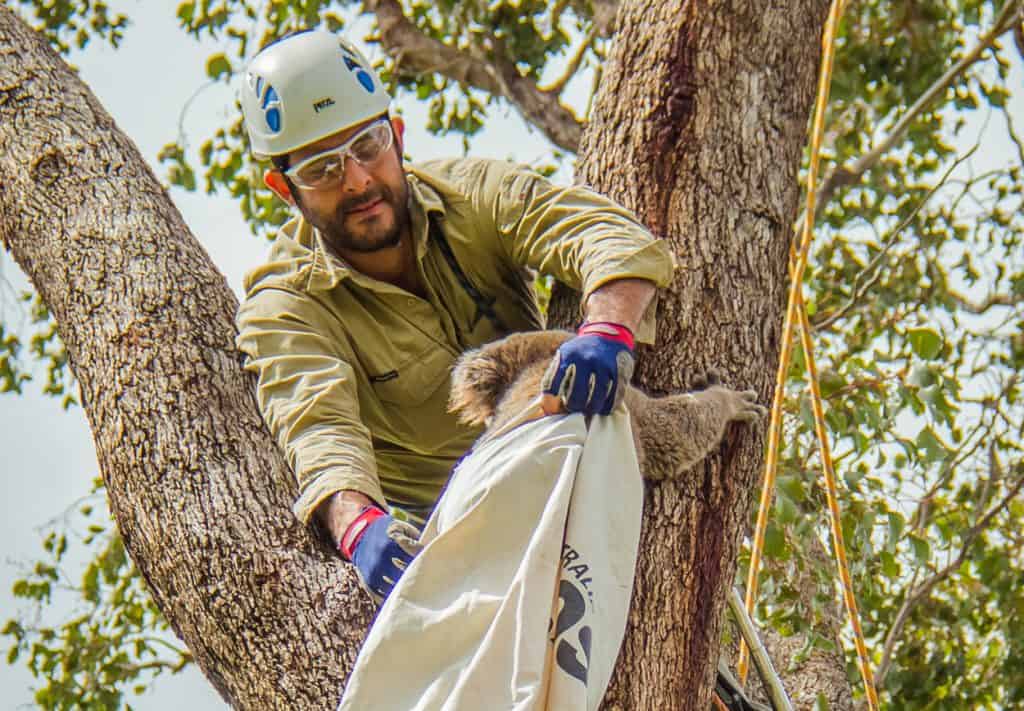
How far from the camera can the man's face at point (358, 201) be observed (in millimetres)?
3488

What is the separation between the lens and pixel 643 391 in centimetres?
327

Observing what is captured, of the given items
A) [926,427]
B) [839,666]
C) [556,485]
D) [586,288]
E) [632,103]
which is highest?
[632,103]

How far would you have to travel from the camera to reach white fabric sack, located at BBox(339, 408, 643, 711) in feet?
8.01

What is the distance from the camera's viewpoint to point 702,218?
3.41 m

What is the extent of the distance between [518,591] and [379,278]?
1478 mm

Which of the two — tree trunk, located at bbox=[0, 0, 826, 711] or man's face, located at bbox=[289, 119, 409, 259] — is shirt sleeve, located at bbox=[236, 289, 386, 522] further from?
man's face, located at bbox=[289, 119, 409, 259]

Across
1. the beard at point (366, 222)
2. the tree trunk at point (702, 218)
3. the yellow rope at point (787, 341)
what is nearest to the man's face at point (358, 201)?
the beard at point (366, 222)

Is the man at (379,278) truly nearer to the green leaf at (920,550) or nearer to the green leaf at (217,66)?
the green leaf at (920,550)

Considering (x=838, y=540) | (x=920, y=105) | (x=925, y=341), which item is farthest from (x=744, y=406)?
(x=920, y=105)

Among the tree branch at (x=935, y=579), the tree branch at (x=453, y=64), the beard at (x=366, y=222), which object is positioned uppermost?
the tree branch at (x=453, y=64)

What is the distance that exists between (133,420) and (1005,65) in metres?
6.50

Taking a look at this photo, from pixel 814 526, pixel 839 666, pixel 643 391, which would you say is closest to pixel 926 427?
pixel 814 526

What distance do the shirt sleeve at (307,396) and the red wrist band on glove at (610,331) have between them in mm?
673

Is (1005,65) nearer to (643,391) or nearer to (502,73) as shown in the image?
(502,73)
